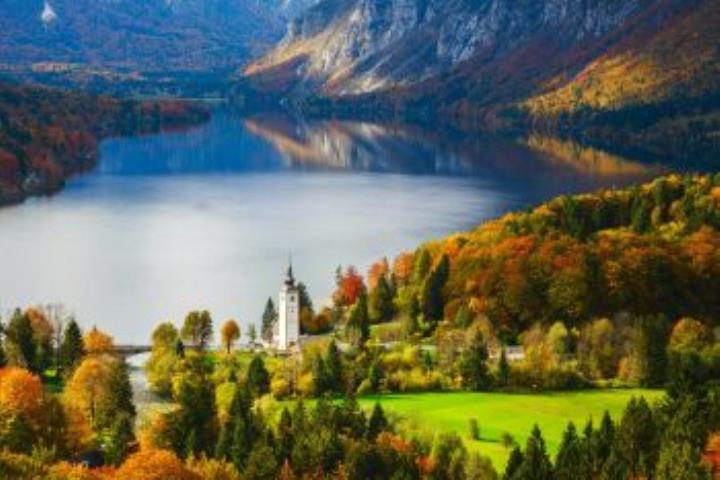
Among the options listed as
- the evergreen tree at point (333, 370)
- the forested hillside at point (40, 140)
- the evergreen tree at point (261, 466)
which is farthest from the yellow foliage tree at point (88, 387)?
the forested hillside at point (40, 140)

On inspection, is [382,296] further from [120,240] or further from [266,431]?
[120,240]

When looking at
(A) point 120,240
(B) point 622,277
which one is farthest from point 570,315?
(A) point 120,240

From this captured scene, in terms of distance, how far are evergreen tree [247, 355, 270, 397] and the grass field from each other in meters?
4.21

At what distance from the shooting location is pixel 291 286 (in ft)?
208

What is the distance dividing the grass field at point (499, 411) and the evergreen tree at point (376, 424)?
1337 millimetres

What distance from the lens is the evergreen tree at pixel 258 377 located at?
51438 millimetres

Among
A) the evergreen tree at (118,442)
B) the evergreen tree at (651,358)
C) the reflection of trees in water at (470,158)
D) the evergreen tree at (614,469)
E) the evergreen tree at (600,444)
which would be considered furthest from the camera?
the reflection of trees in water at (470,158)

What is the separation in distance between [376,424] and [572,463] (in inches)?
328

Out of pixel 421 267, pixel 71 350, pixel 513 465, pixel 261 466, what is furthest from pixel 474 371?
pixel 261 466

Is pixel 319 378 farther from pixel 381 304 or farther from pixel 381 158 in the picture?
pixel 381 158

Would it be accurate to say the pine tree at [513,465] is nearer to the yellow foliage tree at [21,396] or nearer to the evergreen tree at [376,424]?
the evergreen tree at [376,424]

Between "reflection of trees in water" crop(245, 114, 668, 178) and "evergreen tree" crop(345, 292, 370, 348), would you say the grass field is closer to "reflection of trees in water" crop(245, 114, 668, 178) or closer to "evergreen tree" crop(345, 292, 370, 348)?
"evergreen tree" crop(345, 292, 370, 348)

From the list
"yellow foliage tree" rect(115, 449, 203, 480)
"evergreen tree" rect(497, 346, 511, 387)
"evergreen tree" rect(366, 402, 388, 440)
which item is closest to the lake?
"evergreen tree" rect(497, 346, 511, 387)

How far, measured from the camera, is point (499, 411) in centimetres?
4919
